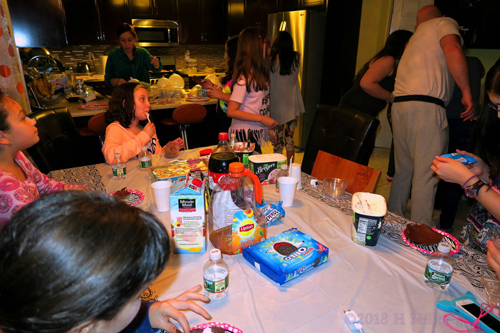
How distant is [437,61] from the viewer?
2.11m

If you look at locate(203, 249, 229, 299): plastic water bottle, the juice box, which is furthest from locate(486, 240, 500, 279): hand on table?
the juice box

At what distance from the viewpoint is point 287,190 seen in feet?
Result: 4.42

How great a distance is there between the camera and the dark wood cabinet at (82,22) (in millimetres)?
4875

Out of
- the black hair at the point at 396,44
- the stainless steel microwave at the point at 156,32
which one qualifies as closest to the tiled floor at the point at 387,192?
the black hair at the point at 396,44

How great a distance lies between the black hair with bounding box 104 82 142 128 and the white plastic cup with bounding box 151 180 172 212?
100 cm

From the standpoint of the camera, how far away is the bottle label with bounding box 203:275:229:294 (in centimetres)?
82

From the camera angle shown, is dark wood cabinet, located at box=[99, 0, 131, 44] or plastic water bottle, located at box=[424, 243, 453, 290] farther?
dark wood cabinet, located at box=[99, 0, 131, 44]

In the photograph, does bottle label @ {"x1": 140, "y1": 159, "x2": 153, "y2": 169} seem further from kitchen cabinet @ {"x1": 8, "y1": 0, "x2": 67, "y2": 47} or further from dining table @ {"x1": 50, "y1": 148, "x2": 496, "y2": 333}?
kitchen cabinet @ {"x1": 8, "y1": 0, "x2": 67, "y2": 47}

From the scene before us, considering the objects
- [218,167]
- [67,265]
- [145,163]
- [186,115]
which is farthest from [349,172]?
[186,115]

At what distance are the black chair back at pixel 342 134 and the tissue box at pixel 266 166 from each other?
498 mm

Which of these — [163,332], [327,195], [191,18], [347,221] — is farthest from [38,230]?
[191,18]

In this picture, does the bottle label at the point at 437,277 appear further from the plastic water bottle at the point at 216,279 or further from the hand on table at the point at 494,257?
the plastic water bottle at the point at 216,279

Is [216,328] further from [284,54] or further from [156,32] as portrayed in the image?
[156,32]

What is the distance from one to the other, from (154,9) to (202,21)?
0.88 meters
